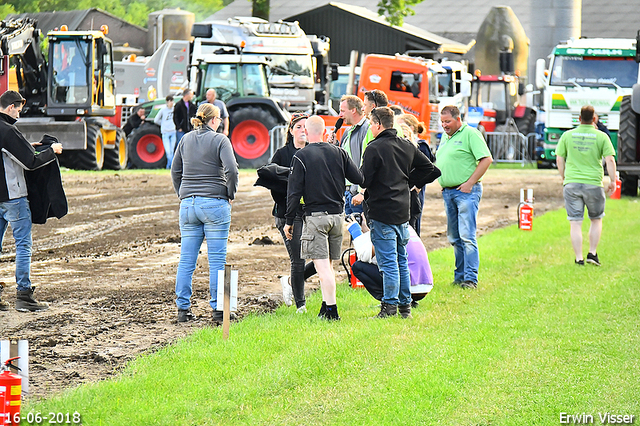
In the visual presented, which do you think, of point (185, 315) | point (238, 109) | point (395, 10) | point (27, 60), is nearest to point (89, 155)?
point (27, 60)

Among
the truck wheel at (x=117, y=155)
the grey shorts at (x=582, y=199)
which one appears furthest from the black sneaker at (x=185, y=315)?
the truck wheel at (x=117, y=155)

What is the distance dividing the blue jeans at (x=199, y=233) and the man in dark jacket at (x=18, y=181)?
4.53ft

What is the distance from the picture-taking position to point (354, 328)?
26.1ft

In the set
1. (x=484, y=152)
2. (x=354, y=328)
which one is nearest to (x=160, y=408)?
(x=354, y=328)

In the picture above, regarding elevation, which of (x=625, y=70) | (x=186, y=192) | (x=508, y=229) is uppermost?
(x=625, y=70)

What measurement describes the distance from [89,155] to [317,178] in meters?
17.5

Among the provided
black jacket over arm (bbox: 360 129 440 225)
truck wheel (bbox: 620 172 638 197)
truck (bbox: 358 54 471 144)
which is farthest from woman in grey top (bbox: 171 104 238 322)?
truck (bbox: 358 54 471 144)

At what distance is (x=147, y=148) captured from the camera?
26.6m

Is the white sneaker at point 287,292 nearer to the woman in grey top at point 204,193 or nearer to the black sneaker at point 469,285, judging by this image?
the woman in grey top at point 204,193

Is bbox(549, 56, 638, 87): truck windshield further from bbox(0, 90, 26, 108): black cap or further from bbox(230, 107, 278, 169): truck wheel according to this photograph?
bbox(0, 90, 26, 108): black cap

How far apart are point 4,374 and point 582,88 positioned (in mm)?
21961

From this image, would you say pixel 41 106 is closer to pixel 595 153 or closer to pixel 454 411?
pixel 595 153

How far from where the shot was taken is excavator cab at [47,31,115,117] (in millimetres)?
24953

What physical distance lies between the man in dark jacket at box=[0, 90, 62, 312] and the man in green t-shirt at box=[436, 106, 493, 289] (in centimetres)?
407
